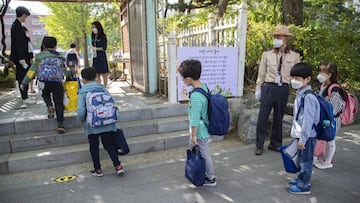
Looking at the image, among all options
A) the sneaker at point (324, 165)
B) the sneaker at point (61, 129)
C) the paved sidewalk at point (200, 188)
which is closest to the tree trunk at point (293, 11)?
the paved sidewalk at point (200, 188)

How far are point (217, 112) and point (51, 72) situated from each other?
2625mm

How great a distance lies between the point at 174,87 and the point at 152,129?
102 centimetres

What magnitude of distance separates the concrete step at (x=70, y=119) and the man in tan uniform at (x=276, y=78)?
1.62 metres

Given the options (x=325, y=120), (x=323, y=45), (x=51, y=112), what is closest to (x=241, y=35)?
(x=323, y=45)

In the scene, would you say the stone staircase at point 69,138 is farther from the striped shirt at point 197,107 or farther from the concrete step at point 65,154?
the striped shirt at point 197,107

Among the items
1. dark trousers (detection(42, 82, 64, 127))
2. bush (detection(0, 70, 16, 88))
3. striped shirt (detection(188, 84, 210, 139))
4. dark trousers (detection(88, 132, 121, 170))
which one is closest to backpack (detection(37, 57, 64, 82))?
dark trousers (detection(42, 82, 64, 127))

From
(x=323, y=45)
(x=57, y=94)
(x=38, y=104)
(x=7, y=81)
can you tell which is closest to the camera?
(x=57, y=94)

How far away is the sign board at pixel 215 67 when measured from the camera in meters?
5.11

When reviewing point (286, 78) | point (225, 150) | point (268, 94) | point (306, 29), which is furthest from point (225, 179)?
point (306, 29)

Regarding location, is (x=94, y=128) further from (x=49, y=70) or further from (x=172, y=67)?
(x=172, y=67)

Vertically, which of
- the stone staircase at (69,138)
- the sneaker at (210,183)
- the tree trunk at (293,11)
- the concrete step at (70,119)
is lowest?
the sneaker at (210,183)

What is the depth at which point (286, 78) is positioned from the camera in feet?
12.9

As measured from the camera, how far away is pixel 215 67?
529 centimetres

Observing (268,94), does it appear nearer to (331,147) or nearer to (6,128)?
(331,147)
